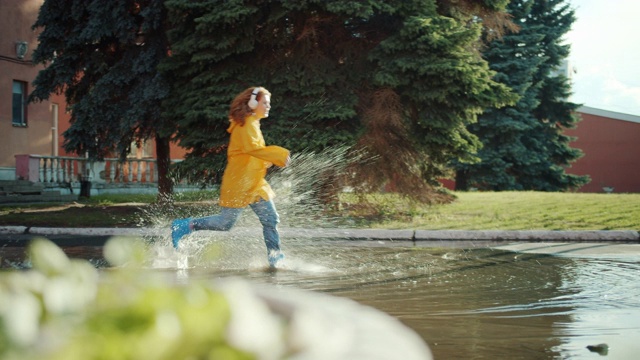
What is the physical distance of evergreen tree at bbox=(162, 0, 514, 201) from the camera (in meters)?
14.2

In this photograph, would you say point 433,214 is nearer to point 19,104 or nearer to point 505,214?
point 505,214

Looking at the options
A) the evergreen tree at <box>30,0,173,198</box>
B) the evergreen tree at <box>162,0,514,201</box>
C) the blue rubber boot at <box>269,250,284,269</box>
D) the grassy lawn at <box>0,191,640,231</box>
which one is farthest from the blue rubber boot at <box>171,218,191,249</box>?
the evergreen tree at <box>30,0,173,198</box>

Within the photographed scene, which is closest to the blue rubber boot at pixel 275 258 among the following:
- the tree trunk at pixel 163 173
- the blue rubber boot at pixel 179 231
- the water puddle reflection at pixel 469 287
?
the water puddle reflection at pixel 469 287

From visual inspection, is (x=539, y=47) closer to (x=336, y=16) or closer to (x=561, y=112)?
(x=561, y=112)

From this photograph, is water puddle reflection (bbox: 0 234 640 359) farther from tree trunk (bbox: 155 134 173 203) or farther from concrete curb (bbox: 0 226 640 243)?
tree trunk (bbox: 155 134 173 203)

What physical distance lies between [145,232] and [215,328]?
1198cm

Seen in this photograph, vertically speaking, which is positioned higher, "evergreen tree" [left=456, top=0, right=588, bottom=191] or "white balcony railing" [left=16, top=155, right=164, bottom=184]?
"evergreen tree" [left=456, top=0, right=588, bottom=191]

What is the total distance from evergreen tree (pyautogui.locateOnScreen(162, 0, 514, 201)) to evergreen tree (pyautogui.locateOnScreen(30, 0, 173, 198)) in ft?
2.96

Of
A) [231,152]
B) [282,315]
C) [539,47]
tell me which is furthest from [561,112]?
[282,315]

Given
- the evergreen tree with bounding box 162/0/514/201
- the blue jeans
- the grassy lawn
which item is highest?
the evergreen tree with bounding box 162/0/514/201

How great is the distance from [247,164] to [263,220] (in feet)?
2.02

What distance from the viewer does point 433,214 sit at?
15.4m

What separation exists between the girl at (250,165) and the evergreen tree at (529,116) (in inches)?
964

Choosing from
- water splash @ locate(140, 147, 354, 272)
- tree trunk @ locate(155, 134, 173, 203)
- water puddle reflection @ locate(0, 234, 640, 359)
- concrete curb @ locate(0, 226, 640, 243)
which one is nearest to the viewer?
water puddle reflection @ locate(0, 234, 640, 359)
